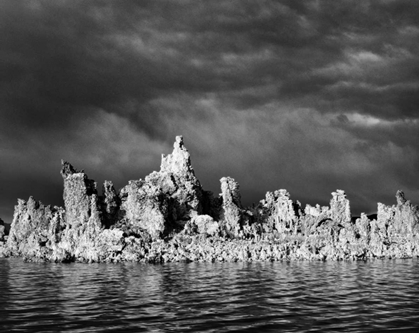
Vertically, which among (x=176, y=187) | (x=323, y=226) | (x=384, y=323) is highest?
(x=176, y=187)

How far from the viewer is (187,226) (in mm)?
129875

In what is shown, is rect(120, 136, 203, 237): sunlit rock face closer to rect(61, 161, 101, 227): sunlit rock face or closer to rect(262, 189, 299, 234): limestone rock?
rect(61, 161, 101, 227): sunlit rock face

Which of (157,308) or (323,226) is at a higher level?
(323,226)

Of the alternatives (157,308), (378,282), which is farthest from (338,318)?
(378,282)

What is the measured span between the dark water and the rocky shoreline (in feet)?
158

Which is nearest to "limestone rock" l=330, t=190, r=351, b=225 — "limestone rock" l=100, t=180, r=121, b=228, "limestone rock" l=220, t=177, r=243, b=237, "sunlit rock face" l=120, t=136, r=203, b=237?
"limestone rock" l=220, t=177, r=243, b=237

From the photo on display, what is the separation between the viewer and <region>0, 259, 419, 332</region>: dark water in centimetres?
2914

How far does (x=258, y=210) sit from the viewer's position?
162875mm

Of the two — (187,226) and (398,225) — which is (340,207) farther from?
(187,226)

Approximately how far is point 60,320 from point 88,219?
97087 mm

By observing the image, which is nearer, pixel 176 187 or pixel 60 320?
pixel 60 320

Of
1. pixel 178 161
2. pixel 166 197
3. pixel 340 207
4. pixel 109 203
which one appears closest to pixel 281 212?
pixel 340 207

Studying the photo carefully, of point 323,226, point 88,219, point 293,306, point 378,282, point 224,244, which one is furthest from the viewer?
point 323,226

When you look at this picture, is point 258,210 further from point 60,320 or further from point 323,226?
point 60,320
